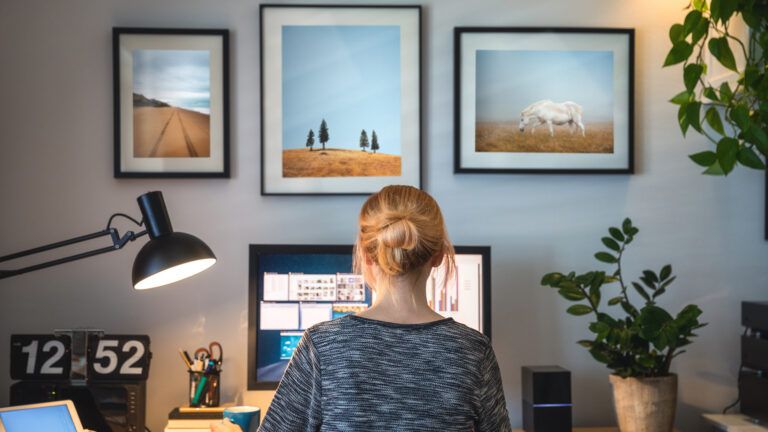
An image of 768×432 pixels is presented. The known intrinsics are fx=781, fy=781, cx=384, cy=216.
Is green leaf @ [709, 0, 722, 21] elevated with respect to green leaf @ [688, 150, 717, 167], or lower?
elevated

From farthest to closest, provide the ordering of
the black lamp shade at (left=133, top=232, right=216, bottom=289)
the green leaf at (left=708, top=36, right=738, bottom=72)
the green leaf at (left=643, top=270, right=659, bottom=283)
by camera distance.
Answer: the green leaf at (left=643, top=270, right=659, bottom=283)
the green leaf at (left=708, top=36, right=738, bottom=72)
the black lamp shade at (left=133, top=232, right=216, bottom=289)

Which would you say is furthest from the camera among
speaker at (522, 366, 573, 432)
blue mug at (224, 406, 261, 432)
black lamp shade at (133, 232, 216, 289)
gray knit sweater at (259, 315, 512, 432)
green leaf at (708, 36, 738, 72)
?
speaker at (522, 366, 573, 432)

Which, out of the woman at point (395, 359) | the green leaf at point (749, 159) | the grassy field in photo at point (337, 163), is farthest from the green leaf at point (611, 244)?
the woman at point (395, 359)

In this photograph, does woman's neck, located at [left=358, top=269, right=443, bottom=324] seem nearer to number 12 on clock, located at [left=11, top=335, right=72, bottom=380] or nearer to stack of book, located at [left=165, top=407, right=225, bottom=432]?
stack of book, located at [left=165, top=407, right=225, bottom=432]

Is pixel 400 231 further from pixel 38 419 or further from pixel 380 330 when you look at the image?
pixel 38 419

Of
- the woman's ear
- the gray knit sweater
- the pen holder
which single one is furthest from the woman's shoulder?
the pen holder

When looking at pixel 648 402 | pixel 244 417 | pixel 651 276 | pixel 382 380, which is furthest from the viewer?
pixel 651 276

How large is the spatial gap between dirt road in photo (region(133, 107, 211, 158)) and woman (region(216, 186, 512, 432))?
46.1 inches

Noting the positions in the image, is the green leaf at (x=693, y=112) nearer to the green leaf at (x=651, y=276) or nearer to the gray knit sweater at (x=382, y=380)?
the green leaf at (x=651, y=276)

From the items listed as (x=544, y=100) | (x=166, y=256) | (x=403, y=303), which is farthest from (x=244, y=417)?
(x=544, y=100)

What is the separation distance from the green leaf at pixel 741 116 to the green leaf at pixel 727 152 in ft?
0.14

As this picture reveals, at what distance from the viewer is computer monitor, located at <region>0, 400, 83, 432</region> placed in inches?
67.5

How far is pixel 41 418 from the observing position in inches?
69.4

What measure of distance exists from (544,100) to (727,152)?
62cm
